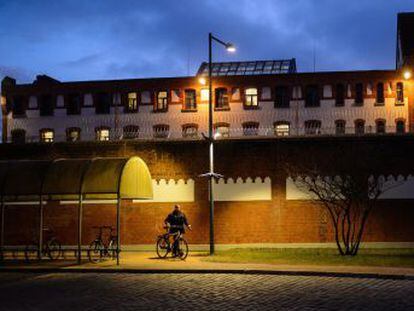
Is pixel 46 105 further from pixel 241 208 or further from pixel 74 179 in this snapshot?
pixel 74 179

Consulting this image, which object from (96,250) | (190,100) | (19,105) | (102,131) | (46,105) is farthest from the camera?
(19,105)

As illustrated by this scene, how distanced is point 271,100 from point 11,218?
29056 millimetres

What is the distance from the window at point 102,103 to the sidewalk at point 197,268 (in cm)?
3375

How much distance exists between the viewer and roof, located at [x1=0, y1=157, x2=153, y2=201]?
23.9 metres

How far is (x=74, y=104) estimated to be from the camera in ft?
190

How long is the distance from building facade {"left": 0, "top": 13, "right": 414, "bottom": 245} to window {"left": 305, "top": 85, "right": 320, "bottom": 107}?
0.08 meters

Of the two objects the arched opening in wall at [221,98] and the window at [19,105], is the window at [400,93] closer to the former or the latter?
the arched opening in wall at [221,98]

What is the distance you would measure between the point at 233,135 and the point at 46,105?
1746 centimetres

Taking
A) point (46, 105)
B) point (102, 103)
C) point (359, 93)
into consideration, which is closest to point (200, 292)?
point (359, 93)

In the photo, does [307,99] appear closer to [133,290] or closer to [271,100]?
[271,100]

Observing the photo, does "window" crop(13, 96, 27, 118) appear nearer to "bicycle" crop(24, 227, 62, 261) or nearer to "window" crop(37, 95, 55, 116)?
"window" crop(37, 95, 55, 116)

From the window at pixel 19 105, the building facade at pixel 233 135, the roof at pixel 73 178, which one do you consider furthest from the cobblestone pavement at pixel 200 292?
the window at pixel 19 105

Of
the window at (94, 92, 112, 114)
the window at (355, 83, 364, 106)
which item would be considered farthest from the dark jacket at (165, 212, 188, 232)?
the window at (94, 92, 112, 114)

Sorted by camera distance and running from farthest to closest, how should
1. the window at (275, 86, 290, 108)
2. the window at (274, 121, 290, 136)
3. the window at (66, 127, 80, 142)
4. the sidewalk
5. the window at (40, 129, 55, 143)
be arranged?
1. the window at (40, 129, 55, 143)
2. the window at (66, 127, 80, 142)
3. the window at (275, 86, 290, 108)
4. the window at (274, 121, 290, 136)
5. the sidewalk
